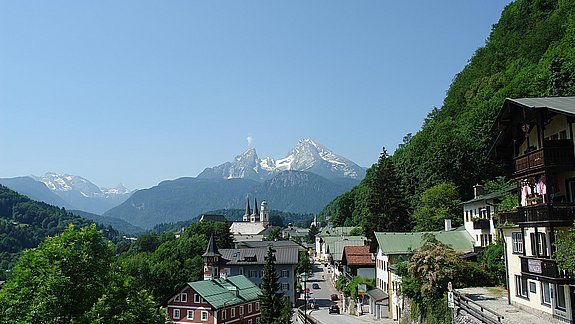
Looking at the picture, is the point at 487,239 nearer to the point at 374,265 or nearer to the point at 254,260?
the point at 374,265

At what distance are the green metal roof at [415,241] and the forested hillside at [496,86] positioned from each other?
13377mm

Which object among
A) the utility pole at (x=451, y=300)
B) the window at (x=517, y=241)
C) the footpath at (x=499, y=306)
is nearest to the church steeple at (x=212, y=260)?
the footpath at (x=499, y=306)

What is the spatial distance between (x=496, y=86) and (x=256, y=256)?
168 feet

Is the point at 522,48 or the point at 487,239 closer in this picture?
the point at 487,239

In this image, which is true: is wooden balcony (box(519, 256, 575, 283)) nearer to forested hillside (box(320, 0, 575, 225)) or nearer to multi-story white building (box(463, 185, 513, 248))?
multi-story white building (box(463, 185, 513, 248))

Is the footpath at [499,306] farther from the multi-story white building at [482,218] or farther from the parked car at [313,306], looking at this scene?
the parked car at [313,306]

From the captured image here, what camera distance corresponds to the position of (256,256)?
9094cm

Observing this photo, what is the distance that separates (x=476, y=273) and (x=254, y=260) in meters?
58.8

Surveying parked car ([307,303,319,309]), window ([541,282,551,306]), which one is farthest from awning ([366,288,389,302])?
window ([541,282,551,306])

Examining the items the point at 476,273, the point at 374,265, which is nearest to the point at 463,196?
the point at 374,265

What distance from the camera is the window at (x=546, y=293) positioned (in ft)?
80.3

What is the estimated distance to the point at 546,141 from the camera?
23.8 meters

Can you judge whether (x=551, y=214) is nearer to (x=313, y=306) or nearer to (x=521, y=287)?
(x=521, y=287)

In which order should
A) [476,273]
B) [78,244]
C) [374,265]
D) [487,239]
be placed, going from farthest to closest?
[374,265] → [487,239] → [476,273] → [78,244]
